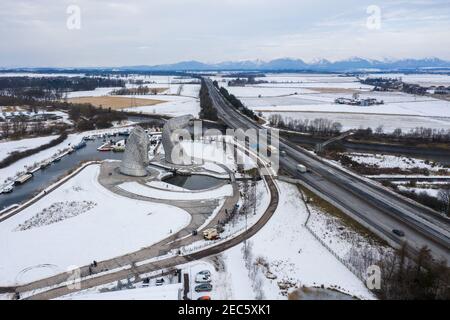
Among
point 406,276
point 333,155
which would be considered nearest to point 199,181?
point 333,155

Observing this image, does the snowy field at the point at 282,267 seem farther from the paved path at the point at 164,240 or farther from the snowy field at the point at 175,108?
the snowy field at the point at 175,108

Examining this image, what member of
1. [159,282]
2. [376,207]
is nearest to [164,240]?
[159,282]

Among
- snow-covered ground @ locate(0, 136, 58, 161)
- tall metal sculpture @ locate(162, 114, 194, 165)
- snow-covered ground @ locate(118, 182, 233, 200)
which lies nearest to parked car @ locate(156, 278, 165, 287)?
snow-covered ground @ locate(118, 182, 233, 200)

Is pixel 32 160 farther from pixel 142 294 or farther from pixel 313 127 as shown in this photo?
pixel 313 127

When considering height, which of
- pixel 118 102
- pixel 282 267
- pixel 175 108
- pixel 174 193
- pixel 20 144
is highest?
pixel 118 102

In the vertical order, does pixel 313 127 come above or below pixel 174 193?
above

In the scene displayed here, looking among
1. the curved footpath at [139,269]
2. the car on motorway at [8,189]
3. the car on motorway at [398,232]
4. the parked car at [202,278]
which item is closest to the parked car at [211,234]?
the curved footpath at [139,269]

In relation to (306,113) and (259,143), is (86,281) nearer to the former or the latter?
(259,143)
